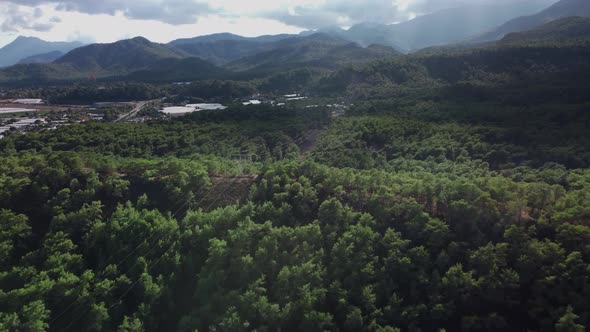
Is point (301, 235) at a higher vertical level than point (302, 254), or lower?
higher

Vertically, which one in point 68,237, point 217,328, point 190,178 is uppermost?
point 190,178

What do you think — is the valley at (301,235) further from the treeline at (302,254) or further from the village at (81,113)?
the village at (81,113)

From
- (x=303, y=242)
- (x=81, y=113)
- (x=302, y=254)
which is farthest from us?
(x=81, y=113)

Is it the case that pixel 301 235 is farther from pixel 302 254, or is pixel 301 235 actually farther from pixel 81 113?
pixel 81 113

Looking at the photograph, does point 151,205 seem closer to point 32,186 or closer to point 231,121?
point 32,186

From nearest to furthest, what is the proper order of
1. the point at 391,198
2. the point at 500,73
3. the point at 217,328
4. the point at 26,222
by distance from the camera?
the point at 217,328, the point at 391,198, the point at 26,222, the point at 500,73

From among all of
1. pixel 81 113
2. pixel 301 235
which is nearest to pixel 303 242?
pixel 301 235

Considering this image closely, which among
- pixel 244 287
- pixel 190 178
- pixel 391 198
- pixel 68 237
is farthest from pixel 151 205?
pixel 391 198

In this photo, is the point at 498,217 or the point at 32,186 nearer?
the point at 498,217
